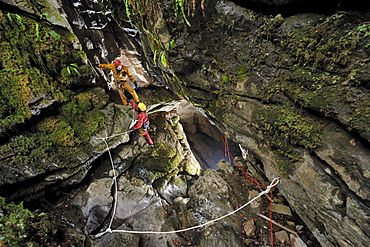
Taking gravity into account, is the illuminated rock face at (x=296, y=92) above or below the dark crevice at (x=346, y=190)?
above

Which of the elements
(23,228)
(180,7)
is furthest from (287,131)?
(23,228)

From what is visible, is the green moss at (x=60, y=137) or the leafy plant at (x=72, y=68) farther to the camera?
the leafy plant at (x=72, y=68)

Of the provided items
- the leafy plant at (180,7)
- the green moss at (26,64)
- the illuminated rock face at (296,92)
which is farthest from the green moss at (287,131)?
the green moss at (26,64)

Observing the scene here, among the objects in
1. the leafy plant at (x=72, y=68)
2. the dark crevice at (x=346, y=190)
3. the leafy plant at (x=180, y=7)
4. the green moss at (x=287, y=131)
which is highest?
the leafy plant at (x=180, y=7)

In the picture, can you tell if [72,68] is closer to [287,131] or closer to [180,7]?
[180,7]

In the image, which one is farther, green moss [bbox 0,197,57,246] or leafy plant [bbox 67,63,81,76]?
leafy plant [bbox 67,63,81,76]

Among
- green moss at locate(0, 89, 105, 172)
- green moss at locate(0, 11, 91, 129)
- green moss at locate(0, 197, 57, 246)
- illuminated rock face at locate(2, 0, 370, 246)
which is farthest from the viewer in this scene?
green moss at locate(0, 89, 105, 172)

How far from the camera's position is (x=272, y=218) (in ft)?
15.8

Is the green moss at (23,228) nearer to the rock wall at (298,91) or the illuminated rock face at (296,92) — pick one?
the illuminated rock face at (296,92)

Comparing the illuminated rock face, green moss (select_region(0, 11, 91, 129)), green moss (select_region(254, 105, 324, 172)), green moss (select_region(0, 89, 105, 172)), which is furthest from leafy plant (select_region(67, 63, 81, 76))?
green moss (select_region(254, 105, 324, 172))

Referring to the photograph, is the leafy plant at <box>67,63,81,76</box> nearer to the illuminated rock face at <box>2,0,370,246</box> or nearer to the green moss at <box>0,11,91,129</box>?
the green moss at <box>0,11,91,129</box>

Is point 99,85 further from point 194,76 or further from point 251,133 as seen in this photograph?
point 251,133

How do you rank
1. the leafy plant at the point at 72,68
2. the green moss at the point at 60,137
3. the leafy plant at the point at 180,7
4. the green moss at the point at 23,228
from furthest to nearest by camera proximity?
the leafy plant at the point at 72,68
the green moss at the point at 60,137
the leafy plant at the point at 180,7
the green moss at the point at 23,228

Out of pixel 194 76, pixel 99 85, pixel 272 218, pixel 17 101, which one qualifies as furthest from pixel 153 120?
pixel 272 218
